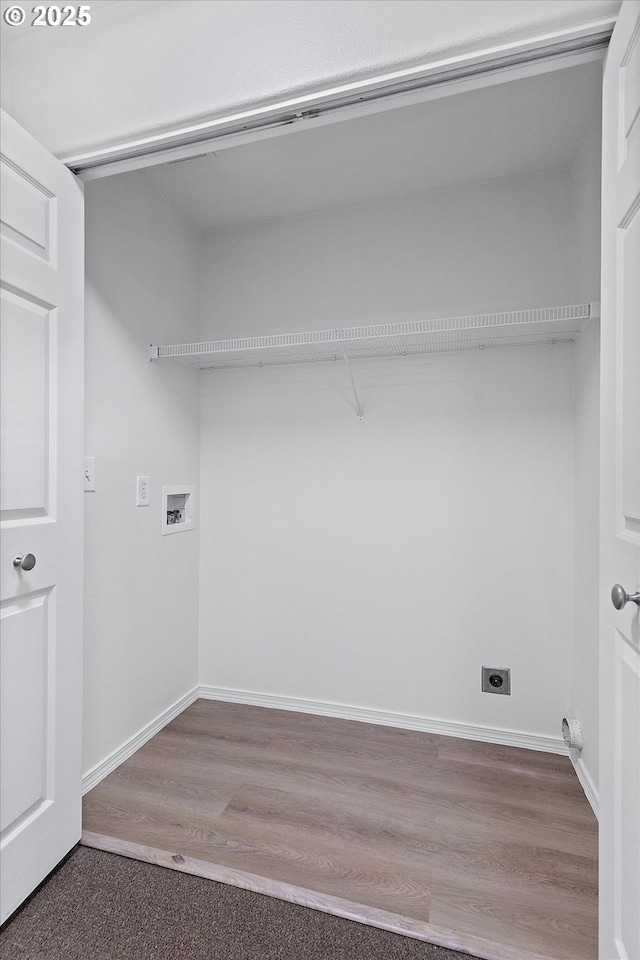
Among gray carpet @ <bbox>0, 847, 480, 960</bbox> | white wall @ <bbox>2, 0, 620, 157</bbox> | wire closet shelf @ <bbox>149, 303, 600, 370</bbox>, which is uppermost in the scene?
white wall @ <bbox>2, 0, 620, 157</bbox>

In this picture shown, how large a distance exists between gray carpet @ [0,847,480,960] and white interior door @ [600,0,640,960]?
0.51 meters

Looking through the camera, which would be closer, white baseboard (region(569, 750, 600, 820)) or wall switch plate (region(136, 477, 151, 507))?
white baseboard (region(569, 750, 600, 820))

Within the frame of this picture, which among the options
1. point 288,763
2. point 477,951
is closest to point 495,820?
point 477,951

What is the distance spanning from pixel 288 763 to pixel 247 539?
1.06 meters

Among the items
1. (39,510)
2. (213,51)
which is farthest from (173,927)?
(213,51)

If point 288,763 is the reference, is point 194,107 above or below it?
above

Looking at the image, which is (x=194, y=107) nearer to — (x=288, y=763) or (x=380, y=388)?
(x=380, y=388)

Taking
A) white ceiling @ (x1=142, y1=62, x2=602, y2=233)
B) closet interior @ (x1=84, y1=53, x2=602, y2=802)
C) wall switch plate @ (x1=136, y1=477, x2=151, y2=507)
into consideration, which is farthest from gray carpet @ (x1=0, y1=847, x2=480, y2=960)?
white ceiling @ (x1=142, y1=62, x2=602, y2=233)

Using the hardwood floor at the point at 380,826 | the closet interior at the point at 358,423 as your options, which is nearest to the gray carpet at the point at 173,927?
the hardwood floor at the point at 380,826

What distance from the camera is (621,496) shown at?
1069 mm

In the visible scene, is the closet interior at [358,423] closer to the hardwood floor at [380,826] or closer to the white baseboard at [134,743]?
the white baseboard at [134,743]

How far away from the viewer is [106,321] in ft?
6.54

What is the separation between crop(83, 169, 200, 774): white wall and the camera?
1942 mm

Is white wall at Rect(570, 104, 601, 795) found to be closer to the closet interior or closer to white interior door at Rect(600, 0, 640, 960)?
the closet interior
